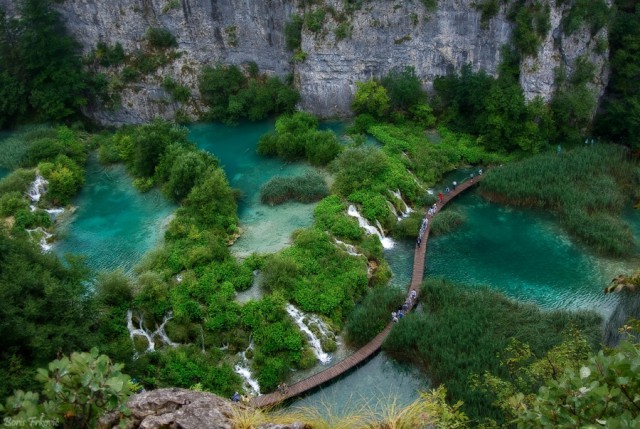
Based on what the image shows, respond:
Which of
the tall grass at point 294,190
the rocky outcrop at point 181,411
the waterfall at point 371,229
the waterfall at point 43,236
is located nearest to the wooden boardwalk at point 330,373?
the waterfall at point 371,229

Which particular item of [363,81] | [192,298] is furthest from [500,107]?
[192,298]

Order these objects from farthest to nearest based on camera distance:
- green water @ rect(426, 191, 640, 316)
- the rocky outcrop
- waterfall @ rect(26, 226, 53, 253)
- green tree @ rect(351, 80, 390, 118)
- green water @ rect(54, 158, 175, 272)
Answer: green tree @ rect(351, 80, 390, 118) → waterfall @ rect(26, 226, 53, 253) → green water @ rect(54, 158, 175, 272) → green water @ rect(426, 191, 640, 316) → the rocky outcrop

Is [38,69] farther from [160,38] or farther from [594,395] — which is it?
[594,395]

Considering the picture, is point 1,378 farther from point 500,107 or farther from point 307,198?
point 500,107

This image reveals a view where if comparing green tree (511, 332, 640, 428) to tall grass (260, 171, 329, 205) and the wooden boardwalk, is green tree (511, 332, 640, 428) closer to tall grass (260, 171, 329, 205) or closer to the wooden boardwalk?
the wooden boardwalk

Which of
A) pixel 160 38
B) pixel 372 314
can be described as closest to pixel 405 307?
pixel 372 314

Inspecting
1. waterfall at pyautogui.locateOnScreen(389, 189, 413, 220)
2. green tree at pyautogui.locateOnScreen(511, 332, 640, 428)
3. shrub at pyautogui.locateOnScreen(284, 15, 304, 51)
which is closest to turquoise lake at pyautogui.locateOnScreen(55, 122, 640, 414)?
waterfall at pyautogui.locateOnScreen(389, 189, 413, 220)
